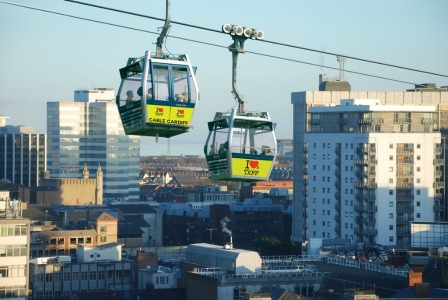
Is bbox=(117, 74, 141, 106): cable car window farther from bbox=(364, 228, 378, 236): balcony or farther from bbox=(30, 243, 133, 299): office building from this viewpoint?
bbox=(364, 228, 378, 236): balcony

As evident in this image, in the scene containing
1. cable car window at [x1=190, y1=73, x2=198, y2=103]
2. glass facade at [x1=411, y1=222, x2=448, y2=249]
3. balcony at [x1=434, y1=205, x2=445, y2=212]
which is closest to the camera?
cable car window at [x1=190, y1=73, x2=198, y2=103]

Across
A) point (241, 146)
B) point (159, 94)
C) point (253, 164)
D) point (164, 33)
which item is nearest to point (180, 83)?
point (159, 94)

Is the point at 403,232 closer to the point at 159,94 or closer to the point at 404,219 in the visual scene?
the point at 404,219

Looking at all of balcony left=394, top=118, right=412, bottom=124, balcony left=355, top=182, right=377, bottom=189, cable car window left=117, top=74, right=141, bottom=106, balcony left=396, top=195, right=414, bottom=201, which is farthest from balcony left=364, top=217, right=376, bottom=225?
cable car window left=117, top=74, right=141, bottom=106

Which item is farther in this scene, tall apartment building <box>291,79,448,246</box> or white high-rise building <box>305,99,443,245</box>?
tall apartment building <box>291,79,448,246</box>

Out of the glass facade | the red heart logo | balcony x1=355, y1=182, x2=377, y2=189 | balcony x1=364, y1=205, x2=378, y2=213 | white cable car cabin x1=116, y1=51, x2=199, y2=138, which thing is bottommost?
the glass facade

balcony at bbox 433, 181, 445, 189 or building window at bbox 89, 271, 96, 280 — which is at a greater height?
balcony at bbox 433, 181, 445, 189

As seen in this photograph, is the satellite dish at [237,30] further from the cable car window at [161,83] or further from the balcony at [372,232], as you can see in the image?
the balcony at [372,232]
